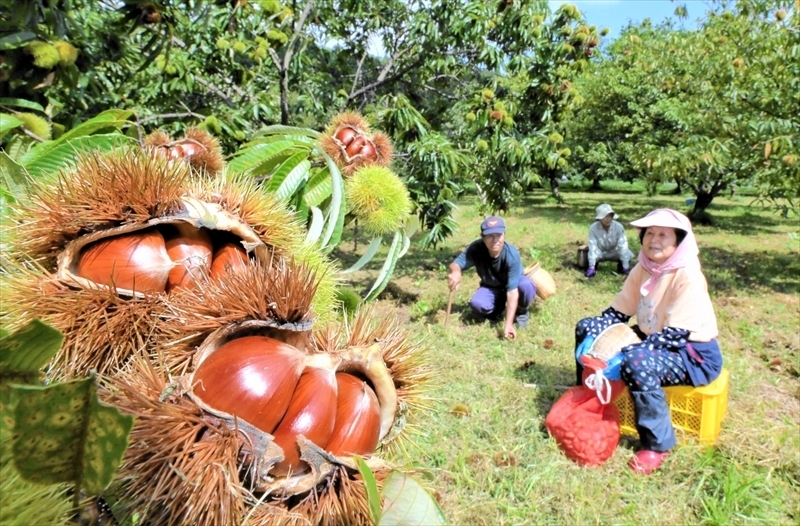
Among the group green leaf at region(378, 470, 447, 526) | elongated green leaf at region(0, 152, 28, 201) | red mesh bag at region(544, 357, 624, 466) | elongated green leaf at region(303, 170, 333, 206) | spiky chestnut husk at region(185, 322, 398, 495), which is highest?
elongated green leaf at region(0, 152, 28, 201)

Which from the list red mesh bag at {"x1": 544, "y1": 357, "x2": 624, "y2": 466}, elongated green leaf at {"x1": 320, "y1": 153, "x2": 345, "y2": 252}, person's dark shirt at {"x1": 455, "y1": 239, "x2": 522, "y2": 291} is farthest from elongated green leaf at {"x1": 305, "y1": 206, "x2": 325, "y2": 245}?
person's dark shirt at {"x1": 455, "y1": 239, "x2": 522, "y2": 291}

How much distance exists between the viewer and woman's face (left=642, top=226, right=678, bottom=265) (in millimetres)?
2955

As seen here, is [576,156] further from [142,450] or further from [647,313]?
[142,450]

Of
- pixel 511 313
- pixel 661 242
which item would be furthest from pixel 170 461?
pixel 511 313

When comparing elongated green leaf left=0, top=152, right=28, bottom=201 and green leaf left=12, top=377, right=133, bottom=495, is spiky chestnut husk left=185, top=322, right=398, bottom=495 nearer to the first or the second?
green leaf left=12, top=377, right=133, bottom=495

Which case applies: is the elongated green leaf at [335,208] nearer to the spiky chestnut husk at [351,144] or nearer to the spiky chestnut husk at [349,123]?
the spiky chestnut husk at [351,144]

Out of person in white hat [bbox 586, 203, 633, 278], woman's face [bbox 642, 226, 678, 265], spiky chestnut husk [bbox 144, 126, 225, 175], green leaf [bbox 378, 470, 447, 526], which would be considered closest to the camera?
green leaf [bbox 378, 470, 447, 526]

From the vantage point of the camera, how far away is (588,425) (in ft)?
9.37

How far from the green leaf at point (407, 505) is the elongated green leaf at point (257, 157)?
62 cm

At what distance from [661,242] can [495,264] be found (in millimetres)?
2283

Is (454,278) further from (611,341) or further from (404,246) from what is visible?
(404,246)

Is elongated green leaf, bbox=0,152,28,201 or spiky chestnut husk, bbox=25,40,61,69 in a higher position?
spiky chestnut husk, bbox=25,40,61,69

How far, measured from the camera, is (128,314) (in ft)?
1.43

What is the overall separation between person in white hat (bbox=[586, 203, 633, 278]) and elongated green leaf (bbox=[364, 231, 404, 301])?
6.53 metres
